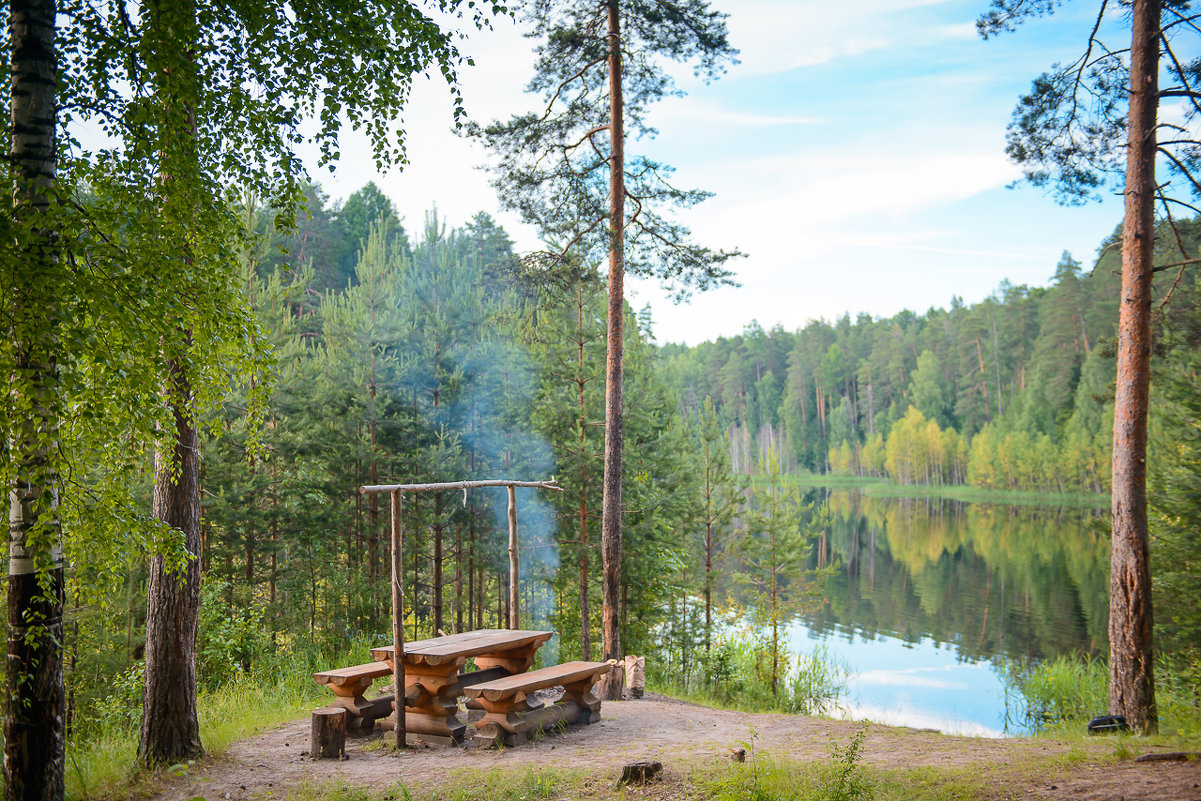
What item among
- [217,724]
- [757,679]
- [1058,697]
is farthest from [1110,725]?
[217,724]

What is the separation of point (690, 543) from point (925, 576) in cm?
1599

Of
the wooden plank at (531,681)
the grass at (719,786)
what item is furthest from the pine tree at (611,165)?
the grass at (719,786)

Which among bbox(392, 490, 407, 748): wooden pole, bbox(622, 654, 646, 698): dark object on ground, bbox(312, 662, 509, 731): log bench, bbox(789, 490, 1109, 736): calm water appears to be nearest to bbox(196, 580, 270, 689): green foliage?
bbox(312, 662, 509, 731): log bench

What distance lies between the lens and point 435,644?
24.1 ft

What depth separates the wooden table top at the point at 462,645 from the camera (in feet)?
22.4

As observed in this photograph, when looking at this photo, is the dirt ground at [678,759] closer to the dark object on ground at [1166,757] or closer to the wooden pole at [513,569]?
the dark object on ground at [1166,757]

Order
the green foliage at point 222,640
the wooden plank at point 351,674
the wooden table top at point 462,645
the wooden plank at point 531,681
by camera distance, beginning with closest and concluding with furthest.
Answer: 1. the wooden plank at point 531,681
2. the wooden table top at point 462,645
3. the wooden plank at point 351,674
4. the green foliage at point 222,640

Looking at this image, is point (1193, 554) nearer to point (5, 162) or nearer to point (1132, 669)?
point (1132, 669)

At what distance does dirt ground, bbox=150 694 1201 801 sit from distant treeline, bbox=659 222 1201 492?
15.5 m

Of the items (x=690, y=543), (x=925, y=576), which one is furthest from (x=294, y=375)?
(x=925, y=576)

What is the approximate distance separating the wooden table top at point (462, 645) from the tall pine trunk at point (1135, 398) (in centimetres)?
585

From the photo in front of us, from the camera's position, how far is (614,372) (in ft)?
32.6

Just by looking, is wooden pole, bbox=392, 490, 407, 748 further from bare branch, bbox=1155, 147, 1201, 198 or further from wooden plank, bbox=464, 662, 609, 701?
bare branch, bbox=1155, 147, 1201, 198

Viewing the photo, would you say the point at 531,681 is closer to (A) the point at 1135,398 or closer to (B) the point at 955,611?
(A) the point at 1135,398
